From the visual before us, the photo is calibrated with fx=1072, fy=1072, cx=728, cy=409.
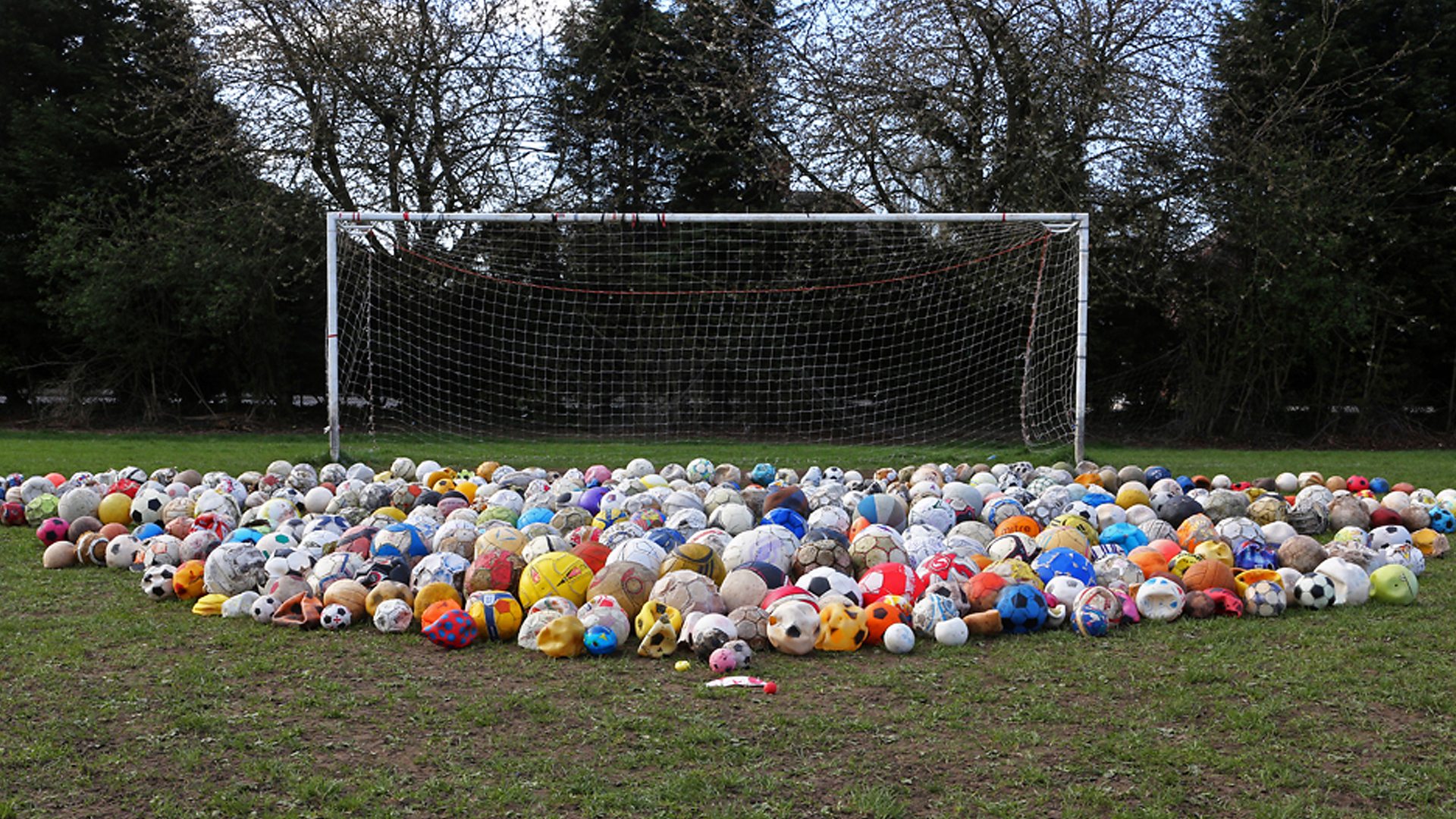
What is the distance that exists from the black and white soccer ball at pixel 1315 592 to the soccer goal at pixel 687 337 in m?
11.0

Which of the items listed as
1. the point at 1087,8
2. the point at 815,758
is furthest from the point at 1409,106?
the point at 815,758

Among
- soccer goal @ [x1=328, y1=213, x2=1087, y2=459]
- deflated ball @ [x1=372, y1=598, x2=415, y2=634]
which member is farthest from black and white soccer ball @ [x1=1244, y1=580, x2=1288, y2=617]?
soccer goal @ [x1=328, y1=213, x2=1087, y2=459]

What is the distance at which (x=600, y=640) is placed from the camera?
481 centimetres

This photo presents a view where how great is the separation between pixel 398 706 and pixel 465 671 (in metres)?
0.53

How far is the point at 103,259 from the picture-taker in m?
18.7

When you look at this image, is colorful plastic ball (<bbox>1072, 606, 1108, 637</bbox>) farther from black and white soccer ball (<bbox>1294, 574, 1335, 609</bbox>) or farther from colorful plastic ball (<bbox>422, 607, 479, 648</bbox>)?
colorful plastic ball (<bbox>422, 607, 479, 648</bbox>)

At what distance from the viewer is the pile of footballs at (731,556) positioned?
16.7 ft

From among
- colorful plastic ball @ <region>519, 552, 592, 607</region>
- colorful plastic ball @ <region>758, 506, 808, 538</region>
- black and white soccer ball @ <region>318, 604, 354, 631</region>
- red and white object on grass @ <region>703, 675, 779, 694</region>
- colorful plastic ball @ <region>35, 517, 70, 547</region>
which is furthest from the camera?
colorful plastic ball @ <region>35, 517, 70, 547</region>

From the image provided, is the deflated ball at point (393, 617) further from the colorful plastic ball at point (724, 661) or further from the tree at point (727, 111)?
the tree at point (727, 111)

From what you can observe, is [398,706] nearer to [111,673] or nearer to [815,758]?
[111,673]

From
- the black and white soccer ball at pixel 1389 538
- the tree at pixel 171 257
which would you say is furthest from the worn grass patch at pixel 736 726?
the tree at pixel 171 257

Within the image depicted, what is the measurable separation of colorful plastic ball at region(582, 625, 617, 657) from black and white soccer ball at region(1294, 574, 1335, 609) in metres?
3.64

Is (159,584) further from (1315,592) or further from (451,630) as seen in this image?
(1315,592)

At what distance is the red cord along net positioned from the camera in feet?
56.2
